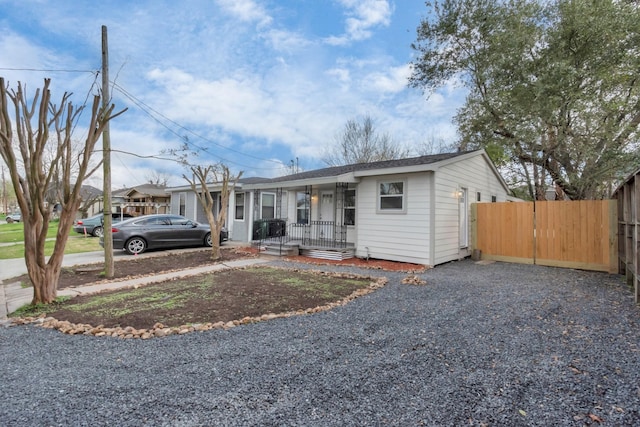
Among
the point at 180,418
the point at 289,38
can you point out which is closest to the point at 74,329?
the point at 180,418

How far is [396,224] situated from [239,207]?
8225 millimetres

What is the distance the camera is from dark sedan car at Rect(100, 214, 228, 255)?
10617mm

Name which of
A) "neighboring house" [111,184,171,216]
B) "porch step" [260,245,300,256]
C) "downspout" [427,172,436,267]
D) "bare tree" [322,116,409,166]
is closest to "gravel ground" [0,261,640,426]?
"downspout" [427,172,436,267]

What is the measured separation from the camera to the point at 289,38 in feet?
41.6

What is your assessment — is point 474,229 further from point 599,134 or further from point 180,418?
point 180,418

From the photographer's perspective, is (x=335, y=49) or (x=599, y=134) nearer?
(x=599, y=134)

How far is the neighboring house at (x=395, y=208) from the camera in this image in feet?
28.1

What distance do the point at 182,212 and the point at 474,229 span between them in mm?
14648

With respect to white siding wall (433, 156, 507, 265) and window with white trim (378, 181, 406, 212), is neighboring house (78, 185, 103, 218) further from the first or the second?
white siding wall (433, 156, 507, 265)

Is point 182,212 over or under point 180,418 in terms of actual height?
over

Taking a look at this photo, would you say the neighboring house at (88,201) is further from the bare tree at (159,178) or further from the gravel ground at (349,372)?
the bare tree at (159,178)

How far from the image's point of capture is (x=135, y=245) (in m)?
10.9

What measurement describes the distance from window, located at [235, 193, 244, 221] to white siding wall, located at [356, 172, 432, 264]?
21.6ft

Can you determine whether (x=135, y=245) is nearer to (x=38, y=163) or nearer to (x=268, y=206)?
(x=268, y=206)
